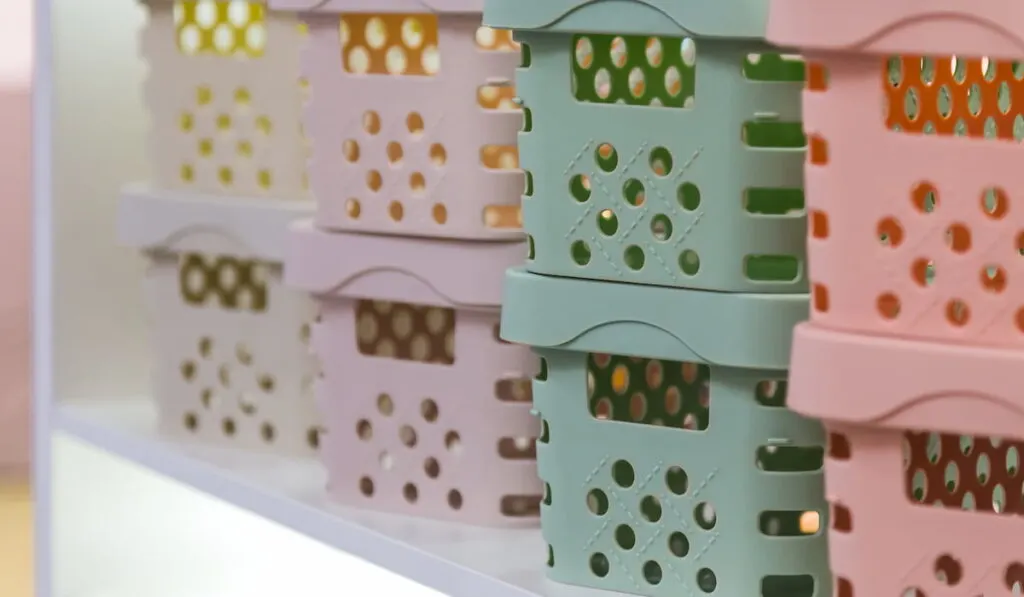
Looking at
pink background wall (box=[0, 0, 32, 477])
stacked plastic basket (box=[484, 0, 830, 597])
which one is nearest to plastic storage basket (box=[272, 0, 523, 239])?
stacked plastic basket (box=[484, 0, 830, 597])

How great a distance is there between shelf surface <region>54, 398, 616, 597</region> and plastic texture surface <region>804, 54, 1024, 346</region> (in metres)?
0.30

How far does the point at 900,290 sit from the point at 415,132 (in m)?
0.49

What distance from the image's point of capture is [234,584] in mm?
1787

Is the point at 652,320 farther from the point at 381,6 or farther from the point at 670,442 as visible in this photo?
the point at 381,6

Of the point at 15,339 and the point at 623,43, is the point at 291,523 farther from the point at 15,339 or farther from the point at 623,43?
the point at 15,339

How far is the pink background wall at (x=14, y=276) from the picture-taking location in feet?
9.39

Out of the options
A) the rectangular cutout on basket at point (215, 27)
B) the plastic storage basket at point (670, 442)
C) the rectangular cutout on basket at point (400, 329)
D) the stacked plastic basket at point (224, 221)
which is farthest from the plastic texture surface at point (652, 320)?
the rectangular cutout on basket at point (215, 27)

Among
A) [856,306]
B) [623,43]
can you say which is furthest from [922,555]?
[623,43]

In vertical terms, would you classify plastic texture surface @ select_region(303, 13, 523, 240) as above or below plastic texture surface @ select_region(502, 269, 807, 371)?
above

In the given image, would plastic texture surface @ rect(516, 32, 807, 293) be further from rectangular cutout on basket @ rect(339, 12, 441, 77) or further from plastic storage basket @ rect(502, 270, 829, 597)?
rectangular cutout on basket @ rect(339, 12, 441, 77)

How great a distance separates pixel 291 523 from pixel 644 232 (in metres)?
0.47

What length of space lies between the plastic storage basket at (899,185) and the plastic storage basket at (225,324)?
0.68 meters

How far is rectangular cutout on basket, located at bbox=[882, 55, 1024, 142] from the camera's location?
0.93 m

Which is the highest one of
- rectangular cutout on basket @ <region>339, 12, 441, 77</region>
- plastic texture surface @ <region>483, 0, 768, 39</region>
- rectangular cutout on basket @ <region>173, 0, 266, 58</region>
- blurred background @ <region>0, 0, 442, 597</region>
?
rectangular cutout on basket @ <region>173, 0, 266, 58</region>
